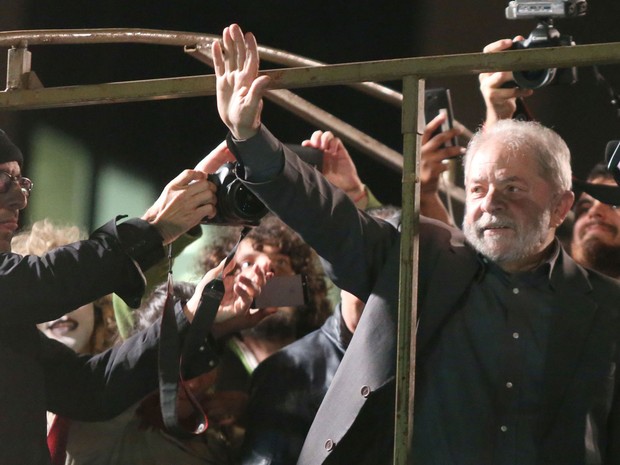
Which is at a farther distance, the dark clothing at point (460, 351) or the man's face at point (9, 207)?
the man's face at point (9, 207)

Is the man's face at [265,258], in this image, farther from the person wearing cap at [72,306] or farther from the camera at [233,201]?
the camera at [233,201]

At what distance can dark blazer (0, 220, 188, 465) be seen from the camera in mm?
2162

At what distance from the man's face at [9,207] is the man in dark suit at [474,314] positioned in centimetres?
61

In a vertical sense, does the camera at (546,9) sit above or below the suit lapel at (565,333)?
above

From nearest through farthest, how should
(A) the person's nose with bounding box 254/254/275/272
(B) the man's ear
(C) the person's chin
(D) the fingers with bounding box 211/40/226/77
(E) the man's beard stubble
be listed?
(D) the fingers with bounding box 211/40/226/77, (E) the man's beard stubble, (B) the man's ear, (C) the person's chin, (A) the person's nose with bounding box 254/254/275/272

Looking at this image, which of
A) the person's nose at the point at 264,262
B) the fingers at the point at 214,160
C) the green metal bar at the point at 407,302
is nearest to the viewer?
the green metal bar at the point at 407,302

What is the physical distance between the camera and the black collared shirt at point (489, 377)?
78.7 inches

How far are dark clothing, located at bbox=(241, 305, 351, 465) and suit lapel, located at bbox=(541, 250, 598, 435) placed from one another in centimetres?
50

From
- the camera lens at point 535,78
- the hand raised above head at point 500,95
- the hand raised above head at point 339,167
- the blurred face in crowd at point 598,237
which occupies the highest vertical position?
the camera lens at point 535,78

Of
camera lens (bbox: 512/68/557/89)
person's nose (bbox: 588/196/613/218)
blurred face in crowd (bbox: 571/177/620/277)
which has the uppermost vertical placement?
camera lens (bbox: 512/68/557/89)

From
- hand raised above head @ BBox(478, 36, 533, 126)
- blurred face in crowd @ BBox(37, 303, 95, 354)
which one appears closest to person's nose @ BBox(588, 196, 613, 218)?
hand raised above head @ BBox(478, 36, 533, 126)

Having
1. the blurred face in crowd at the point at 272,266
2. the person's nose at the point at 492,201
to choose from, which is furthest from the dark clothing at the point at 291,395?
the person's nose at the point at 492,201

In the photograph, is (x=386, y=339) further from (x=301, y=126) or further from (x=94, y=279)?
(x=301, y=126)

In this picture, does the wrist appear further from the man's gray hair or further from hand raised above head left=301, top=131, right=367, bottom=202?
the man's gray hair
